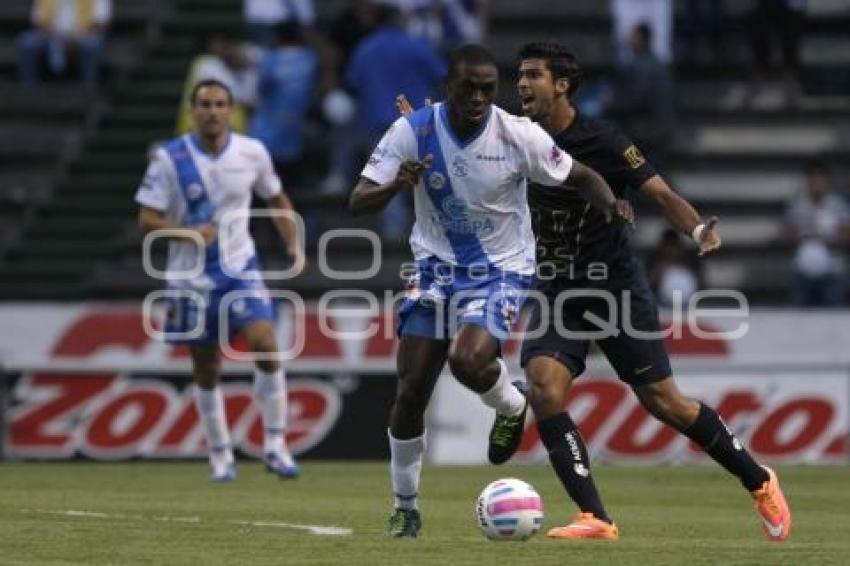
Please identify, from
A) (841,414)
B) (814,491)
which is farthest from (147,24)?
(814,491)

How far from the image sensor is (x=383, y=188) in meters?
11.0

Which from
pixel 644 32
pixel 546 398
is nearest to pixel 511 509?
pixel 546 398

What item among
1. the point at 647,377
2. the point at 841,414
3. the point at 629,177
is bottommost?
the point at 841,414

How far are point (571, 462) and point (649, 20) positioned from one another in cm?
1353

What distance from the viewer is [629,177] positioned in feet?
39.3

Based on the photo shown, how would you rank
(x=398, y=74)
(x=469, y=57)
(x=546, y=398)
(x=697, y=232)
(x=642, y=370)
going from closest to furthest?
(x=469, y=57), (x=697, y=232), (x=546, y=398), (x=642, y=370), (x=398, y=74)

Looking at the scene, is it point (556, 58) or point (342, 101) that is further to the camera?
point (342, 101)

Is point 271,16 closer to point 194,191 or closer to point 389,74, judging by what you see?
point 389,74

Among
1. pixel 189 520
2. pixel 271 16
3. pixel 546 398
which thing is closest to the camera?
pixel 546 398

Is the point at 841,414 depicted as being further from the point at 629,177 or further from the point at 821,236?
the point at 629,177

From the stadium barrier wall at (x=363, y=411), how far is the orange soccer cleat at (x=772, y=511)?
8394 mm

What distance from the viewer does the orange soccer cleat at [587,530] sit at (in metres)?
11.5

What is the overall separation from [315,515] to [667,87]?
12143mm

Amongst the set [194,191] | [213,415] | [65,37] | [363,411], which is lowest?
[363,411]
